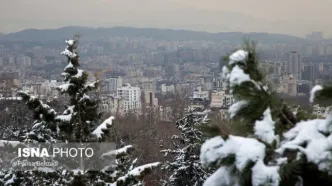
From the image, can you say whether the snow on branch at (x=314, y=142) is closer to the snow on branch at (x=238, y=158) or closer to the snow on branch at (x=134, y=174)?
the snow on branch at (x=238, y=158)

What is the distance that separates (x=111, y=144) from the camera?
511 centimetres

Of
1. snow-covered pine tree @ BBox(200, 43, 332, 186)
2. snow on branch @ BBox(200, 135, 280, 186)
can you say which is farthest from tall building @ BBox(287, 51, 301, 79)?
snow on branch @ BBox(200, 135, 280, 186)

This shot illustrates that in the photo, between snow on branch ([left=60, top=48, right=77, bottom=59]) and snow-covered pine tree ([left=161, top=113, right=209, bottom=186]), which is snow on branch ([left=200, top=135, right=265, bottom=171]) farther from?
snow-covered pine tree ([left=161, top=113, right=209, bottom=186])

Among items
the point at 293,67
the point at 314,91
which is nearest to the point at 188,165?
the point at 293,67

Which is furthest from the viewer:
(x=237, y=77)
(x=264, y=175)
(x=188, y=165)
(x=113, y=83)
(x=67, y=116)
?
(x=113, y=83)

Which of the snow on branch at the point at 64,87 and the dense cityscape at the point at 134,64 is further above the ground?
the snow on branch at the point at 64,87

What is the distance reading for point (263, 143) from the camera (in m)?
1.31

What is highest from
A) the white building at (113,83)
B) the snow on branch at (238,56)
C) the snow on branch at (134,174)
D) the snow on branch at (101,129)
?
the snow on branch at (238,56)

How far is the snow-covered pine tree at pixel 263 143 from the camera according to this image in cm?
124

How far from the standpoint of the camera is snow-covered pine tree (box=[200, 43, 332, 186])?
1.24m

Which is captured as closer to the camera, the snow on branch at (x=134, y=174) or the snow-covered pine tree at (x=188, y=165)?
the snow on branch at (x=134, y=174)

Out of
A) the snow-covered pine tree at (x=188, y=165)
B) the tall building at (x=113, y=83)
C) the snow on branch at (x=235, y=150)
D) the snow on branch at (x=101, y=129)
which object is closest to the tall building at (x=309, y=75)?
the snow on branch at (x=235, y=150)

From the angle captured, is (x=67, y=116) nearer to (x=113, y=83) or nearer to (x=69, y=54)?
(x=69, y=54)

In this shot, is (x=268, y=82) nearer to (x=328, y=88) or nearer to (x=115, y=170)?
(x=328, y=88)
